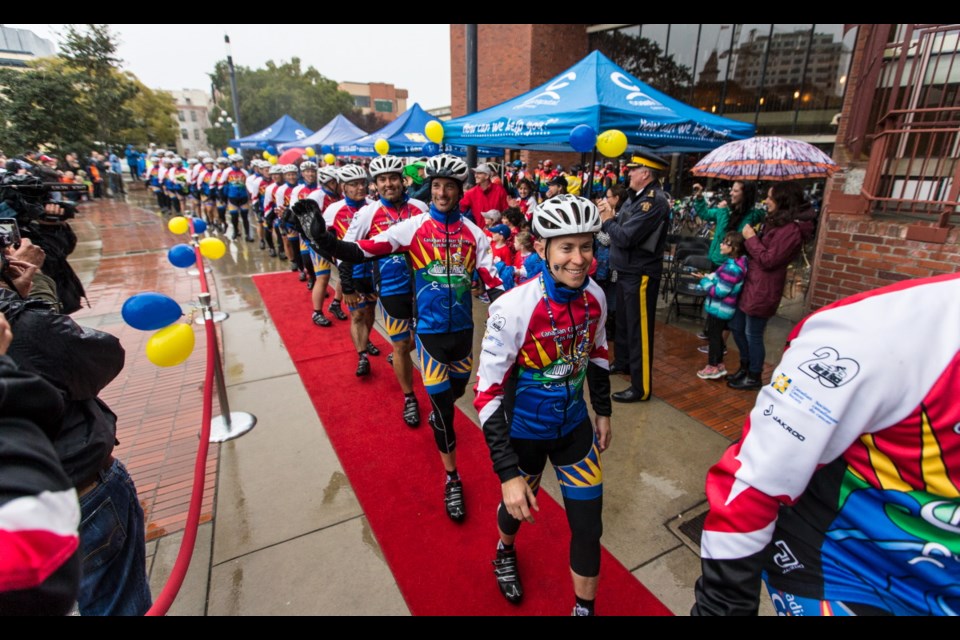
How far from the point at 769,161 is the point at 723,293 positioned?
5.04 feet

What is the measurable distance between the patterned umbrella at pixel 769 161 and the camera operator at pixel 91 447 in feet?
19.3

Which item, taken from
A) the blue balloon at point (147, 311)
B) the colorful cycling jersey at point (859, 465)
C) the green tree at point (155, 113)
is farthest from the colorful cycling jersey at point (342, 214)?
the green tree at point (155, 113)

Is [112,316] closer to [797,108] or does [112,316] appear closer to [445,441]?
[445,441]

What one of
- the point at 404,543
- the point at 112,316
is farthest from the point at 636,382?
the point at 112,316

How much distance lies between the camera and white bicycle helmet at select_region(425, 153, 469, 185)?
355 centimetres

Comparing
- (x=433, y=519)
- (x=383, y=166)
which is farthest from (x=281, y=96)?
(x=433, y=519)

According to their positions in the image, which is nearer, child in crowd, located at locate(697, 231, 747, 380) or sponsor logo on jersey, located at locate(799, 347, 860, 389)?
sponsor logo on jersey, located at locate(799, 347, 860, 389)

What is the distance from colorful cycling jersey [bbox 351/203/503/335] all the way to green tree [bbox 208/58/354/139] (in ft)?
176

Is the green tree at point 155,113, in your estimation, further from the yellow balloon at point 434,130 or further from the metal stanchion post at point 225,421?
the metal stanchion post at point 225,421

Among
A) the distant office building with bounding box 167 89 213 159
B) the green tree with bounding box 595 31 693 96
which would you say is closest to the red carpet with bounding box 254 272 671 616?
the green tree with bounding box 595 31 693 96

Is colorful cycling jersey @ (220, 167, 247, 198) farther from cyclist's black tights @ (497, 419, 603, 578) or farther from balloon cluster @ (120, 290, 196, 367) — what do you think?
cyclist's black tights @ (497, 419, 603, 578)

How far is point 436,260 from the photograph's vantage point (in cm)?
355

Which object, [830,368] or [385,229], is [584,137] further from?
[830,368]
